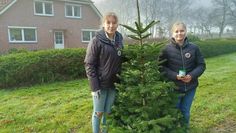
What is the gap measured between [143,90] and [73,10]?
88.9 ft

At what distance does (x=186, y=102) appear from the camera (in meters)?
4.61

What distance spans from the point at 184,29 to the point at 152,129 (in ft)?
4.99

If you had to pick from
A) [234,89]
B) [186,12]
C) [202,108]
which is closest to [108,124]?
[202,108]

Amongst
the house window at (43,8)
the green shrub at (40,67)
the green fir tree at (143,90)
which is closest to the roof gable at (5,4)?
the house window at (43,8)

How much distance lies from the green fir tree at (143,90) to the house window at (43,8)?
24498mm

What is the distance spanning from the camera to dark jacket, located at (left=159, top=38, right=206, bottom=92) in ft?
14.0

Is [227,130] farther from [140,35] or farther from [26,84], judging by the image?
[26,84]

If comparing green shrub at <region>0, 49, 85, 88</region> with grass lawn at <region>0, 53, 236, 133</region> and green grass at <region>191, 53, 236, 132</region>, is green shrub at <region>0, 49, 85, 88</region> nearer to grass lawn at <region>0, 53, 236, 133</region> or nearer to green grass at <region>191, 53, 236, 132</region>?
grass lawn at <region>0, 53, 236, 133</region>

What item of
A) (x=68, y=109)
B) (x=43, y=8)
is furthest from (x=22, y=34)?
(x=68, y=109)

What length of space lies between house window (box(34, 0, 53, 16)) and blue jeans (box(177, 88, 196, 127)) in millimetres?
24371

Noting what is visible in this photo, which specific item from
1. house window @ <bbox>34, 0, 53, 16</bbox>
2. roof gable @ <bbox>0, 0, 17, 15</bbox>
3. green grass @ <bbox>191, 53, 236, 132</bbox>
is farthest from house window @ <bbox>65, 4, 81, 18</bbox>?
green grass @ <bbox>191, 53, 236, 132</bbox>

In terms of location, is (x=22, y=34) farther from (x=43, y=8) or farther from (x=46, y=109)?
(x=46, y=109)

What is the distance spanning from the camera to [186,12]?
7794 cm

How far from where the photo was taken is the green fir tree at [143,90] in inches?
155
